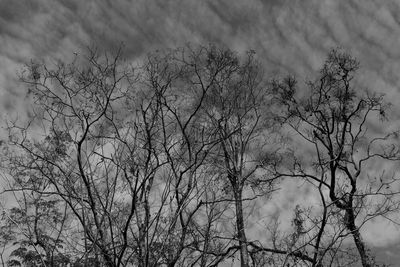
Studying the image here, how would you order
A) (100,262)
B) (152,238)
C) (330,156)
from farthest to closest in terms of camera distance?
(330,156), (100,262), (152,238)

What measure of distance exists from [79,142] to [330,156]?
1093 cm

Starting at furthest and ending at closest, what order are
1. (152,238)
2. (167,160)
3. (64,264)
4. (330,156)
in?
1. (330,156)
2. (64,264)
3. (167,160)
4. (152,238)

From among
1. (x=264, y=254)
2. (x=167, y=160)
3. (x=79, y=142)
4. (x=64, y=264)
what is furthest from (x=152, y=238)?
(x=264, y=254)

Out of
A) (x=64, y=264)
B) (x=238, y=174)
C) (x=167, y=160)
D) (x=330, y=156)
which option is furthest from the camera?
(x=330, y=156)

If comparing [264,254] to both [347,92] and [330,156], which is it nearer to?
[330,156]

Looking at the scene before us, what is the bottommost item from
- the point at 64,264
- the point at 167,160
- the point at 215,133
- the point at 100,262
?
the point at 100,262

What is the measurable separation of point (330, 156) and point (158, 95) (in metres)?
9.86

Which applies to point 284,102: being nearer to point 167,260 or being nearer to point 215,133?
point 215,133

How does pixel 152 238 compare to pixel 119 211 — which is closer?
pixel 152 238

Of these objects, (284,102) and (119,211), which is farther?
(284,102)

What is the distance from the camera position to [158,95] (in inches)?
251

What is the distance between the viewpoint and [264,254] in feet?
35.7

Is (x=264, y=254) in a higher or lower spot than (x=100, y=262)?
higher

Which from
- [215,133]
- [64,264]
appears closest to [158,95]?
[215,133]
